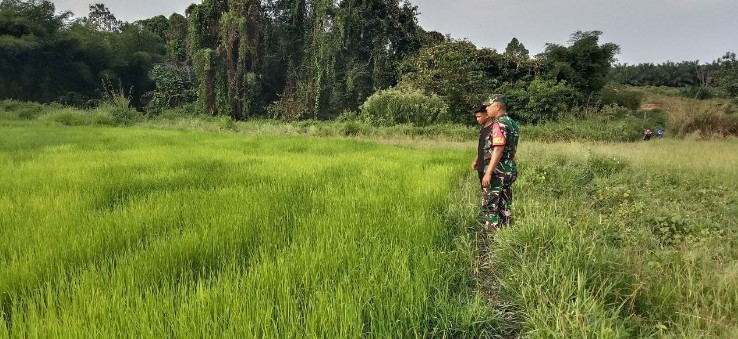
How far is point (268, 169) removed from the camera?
540 cm

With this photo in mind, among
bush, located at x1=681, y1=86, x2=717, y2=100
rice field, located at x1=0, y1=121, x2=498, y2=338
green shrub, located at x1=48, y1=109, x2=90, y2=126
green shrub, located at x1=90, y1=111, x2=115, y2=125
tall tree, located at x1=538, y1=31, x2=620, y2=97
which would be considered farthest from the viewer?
A: bush, located at x1=681, y1=86, x2=717, y2=100

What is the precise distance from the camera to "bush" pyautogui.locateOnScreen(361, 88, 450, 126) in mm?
16203

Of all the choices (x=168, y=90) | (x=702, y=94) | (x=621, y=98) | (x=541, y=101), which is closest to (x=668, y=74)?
(x=702, y=94)

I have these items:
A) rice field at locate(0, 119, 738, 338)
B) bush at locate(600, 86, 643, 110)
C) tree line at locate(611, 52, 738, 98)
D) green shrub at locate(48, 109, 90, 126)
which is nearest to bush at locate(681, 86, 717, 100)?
tree line at locate(611, 52, 738, 98)

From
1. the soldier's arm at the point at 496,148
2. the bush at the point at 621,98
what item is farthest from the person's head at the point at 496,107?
the bush at the point at 621,98

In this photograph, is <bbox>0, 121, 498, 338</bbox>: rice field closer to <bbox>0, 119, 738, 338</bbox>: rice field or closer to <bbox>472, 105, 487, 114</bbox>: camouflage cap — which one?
<bbox>0, 119, 738, 338</bbox>: rice field

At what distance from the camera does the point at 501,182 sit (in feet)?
11.3

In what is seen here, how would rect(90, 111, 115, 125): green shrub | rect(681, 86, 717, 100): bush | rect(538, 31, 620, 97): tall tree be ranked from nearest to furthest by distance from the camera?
1. rect(90, 111, 115, 125): green shrub
2. rect(538, 31, 620, 97): tall tree
3. rect(681, 86, 717, 100): bush

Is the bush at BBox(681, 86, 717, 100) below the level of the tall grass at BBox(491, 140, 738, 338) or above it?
above

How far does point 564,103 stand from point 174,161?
54.5 feet

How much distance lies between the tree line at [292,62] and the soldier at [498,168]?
14772 mm

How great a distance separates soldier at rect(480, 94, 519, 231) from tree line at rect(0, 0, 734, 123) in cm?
1477

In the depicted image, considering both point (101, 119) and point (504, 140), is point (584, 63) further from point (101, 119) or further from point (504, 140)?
point (101, 119)

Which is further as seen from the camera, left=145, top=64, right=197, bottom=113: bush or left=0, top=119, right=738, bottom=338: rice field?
left=145, top=64, right=197, bottom=113: bush
